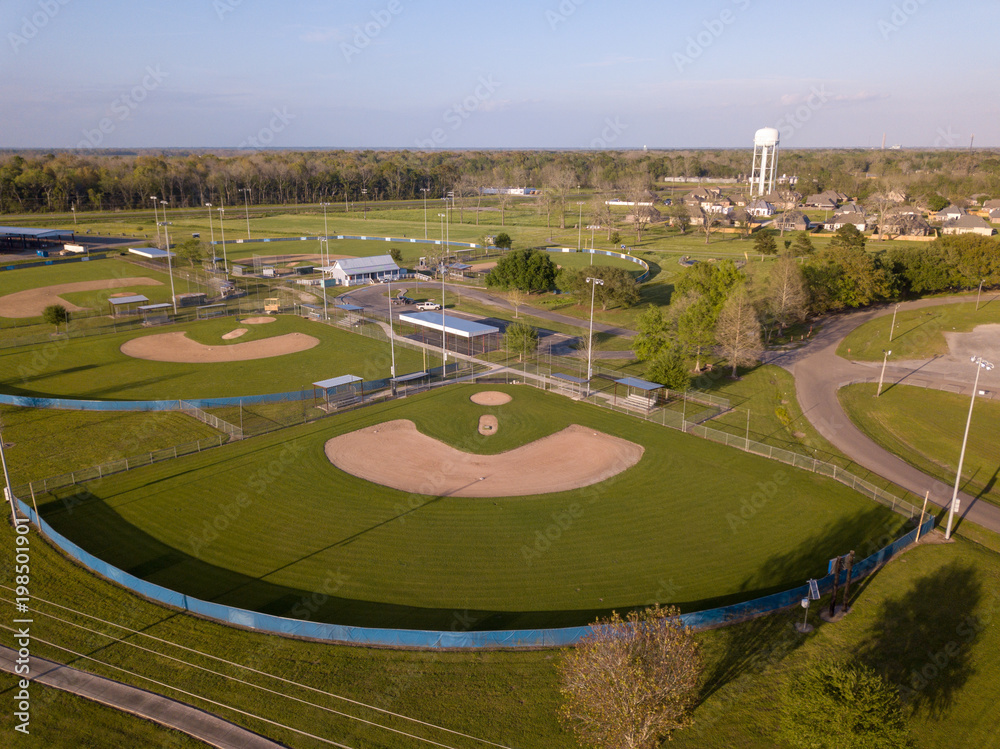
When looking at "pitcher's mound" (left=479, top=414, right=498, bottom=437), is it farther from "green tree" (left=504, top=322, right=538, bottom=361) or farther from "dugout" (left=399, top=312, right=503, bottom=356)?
"dugout" (left=399, top=312, right=503, bottom=356)

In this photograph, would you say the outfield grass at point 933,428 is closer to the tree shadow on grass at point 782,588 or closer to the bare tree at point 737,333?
the bare tree at point 737,333

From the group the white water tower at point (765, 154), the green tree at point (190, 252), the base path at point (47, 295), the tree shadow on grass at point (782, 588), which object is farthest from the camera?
the white water tower at point (765, 154)

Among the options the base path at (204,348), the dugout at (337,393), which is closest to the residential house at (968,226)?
the base path at (204,348)

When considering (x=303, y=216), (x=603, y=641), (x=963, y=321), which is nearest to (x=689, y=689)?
(x=603, y=641)

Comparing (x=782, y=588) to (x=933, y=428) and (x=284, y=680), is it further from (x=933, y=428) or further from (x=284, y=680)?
(x=933, y=428)

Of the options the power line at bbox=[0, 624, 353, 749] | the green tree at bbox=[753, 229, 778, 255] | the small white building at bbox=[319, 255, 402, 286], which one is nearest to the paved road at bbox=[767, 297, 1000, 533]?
the green tree at bbox=[753, 229, 778, 255]

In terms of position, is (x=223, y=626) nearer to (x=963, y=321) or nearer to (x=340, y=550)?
(x=340, y=550)
